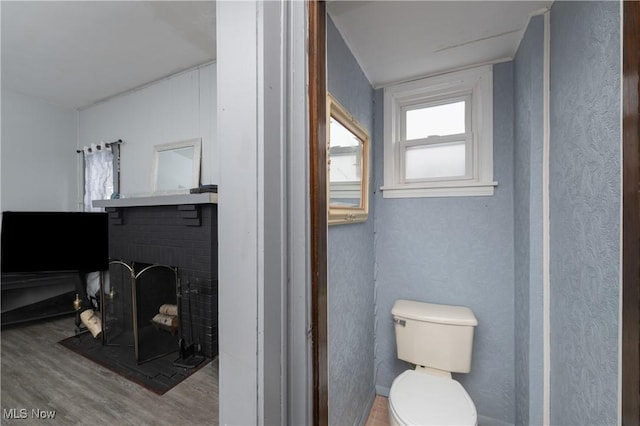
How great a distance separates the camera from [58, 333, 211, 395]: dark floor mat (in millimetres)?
1745

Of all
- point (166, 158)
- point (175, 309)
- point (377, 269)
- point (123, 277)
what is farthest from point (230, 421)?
point (123, 277)

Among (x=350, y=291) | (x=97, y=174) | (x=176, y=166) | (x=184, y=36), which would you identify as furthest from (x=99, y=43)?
(x=350, y=291)

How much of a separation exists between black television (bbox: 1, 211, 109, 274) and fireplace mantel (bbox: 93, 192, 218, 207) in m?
0.41

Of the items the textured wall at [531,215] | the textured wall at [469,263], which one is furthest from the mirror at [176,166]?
the textured wall at [531,215]

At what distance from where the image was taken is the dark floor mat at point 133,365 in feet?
5.73

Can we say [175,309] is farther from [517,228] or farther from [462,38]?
[462,38]

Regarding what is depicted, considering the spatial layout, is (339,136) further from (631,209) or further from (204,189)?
(204,189)

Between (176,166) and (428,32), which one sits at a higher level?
(428,32)

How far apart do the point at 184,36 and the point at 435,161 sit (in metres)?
1.78

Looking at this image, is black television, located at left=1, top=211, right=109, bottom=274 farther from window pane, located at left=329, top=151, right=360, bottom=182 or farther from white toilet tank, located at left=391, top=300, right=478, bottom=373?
white toilet tank, located at left=391, top=300, right=478, bottom=373

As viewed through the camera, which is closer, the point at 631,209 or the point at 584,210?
the point at 631,209

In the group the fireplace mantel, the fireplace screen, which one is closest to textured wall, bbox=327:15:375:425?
the fireplace mantel

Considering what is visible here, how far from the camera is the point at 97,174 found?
2576mm

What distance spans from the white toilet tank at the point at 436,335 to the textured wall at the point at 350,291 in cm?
22
